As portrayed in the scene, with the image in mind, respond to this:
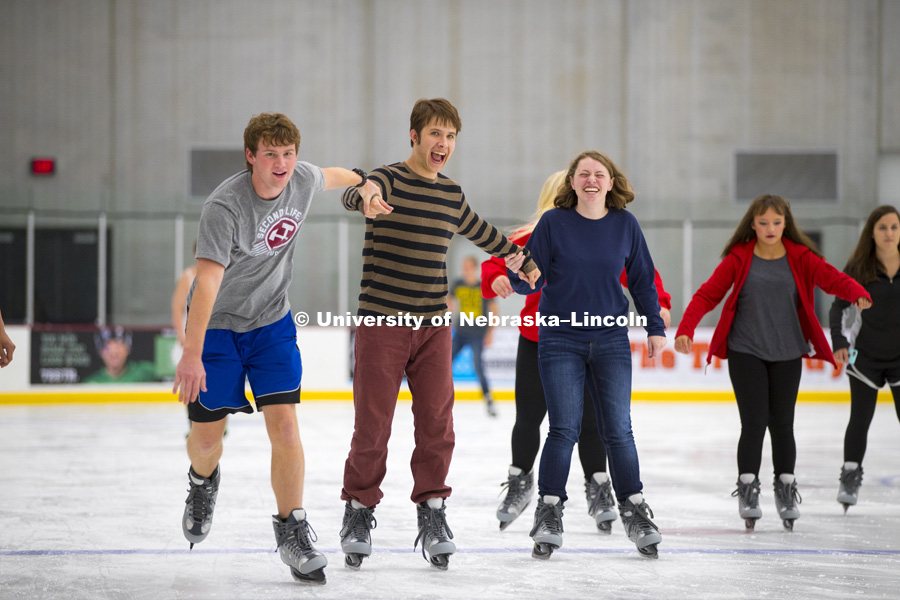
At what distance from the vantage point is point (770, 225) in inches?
152

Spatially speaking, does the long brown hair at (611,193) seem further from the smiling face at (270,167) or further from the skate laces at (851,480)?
the skate laces at (851,480)

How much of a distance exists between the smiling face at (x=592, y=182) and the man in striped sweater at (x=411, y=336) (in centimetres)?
46

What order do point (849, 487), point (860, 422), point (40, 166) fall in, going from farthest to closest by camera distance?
point (40, 166), point (860, 422), point (849, 487)

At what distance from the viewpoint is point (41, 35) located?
14547 millimetres

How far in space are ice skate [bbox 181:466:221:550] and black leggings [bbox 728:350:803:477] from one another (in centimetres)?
193

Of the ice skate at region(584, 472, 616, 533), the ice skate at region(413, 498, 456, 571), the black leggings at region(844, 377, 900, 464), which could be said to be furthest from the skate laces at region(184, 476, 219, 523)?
the black leggings at region(844, 377, 900, 464)

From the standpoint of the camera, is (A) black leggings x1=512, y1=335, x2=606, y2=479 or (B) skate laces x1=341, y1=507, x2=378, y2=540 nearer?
(B) skate laces x1=341, y1=507, x2=378, y2=540

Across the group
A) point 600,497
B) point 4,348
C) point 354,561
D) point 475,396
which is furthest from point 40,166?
point 354,561

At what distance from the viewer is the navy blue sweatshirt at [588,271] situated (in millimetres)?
3334

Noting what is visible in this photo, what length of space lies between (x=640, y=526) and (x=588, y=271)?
0.84 m

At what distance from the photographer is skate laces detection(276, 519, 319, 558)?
115 inches

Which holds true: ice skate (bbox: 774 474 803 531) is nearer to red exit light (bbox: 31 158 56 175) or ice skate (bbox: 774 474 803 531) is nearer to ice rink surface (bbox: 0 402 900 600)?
ice rink surface (bbox: 0 402 900 600)

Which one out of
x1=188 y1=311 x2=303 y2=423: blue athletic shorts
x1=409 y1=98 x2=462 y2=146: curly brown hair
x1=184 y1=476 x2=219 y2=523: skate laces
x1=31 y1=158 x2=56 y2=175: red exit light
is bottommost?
x1=184 y1=476 x2=219 y2=523: skate laces

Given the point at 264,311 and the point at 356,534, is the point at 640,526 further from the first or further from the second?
the point at 264,311
